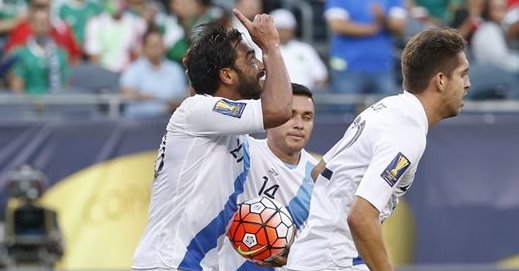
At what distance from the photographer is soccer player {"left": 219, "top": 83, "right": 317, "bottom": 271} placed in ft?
24.0

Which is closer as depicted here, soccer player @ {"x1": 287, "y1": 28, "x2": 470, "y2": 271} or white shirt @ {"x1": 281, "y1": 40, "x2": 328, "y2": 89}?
soccer player @ {"x1": 287, "y1": 28, "x2": 470, "y2": 271}

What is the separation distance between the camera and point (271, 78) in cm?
640

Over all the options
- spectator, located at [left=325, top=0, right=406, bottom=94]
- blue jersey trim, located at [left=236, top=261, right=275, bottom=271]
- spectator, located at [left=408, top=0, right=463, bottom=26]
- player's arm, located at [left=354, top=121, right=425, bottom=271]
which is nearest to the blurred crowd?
spectator, located at [left=325, top=0, right=406, bottom=94]

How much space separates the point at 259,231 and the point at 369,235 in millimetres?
893

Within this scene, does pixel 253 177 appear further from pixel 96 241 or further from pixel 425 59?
pixel 96 241

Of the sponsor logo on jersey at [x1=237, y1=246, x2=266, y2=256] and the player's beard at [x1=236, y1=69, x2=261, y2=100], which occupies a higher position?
the player's beard at [x1=236, y1=69, x2=261, y2=100]

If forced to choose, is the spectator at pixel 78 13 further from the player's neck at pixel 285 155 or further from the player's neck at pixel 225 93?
the player's neck at pixel 225 93

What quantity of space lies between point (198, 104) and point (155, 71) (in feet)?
22.9

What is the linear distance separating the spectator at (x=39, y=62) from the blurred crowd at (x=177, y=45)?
1cm

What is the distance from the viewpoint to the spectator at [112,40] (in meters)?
14.4

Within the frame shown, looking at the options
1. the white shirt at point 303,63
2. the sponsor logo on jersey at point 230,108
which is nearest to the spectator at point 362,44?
the white shirt at point 303,63

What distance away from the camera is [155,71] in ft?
44.1

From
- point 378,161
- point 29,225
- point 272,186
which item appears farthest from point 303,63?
point 378,161

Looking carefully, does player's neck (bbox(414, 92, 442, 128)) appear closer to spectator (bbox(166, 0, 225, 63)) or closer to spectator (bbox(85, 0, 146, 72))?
spectator (bbox(166, 0, 225, 63))
